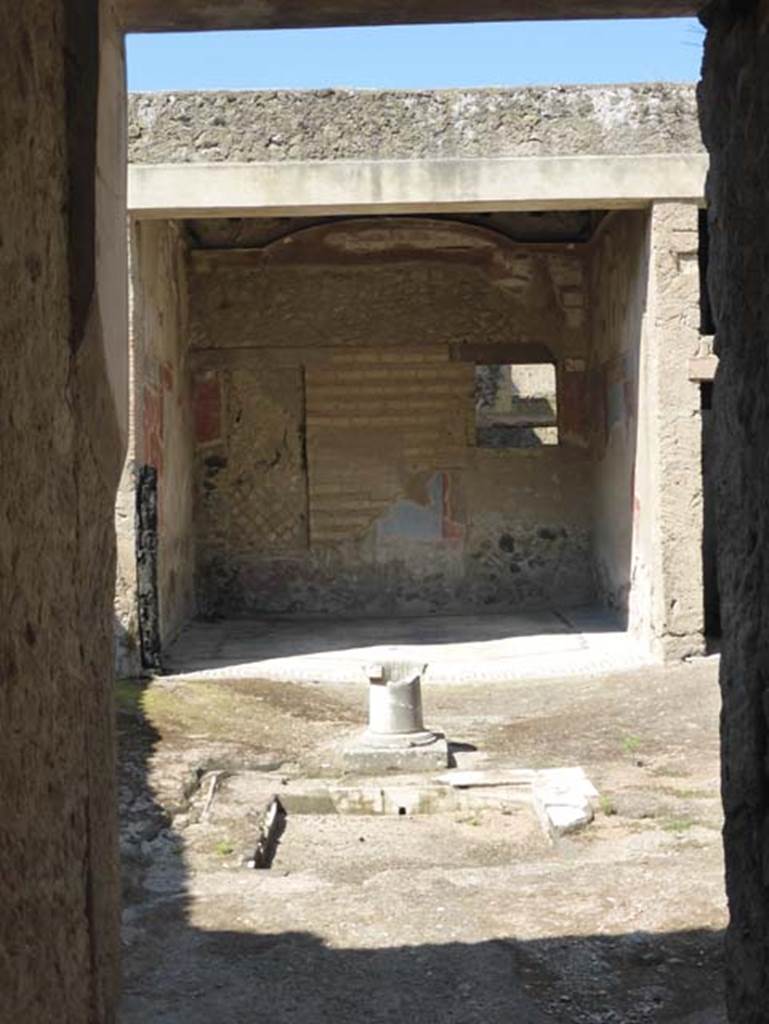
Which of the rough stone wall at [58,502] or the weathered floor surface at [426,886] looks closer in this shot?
the rough stone wall at [58,502]

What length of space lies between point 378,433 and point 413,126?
363 centimetres

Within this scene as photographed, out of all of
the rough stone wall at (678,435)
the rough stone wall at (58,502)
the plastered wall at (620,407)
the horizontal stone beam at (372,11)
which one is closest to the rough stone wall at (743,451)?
the horizontal stone beam at (372,11)

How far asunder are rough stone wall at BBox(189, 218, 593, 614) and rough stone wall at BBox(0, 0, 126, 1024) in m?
8.84

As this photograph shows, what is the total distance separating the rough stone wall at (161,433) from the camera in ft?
28.6

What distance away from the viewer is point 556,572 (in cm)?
1216

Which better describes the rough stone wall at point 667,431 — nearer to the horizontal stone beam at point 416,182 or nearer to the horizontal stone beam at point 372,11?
the horizontal stone beam at point 416,182

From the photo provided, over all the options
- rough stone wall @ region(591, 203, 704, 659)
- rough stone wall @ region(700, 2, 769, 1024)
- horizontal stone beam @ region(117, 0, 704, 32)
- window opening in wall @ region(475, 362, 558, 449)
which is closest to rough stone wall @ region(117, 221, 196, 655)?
window opening in wall @ region(475, 362, 558, 449)

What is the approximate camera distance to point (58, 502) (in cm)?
254

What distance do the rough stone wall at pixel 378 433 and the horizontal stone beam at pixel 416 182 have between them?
119 inches

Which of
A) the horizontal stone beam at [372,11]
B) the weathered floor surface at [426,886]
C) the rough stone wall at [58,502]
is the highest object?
the horizontal stone beam at [372,11]

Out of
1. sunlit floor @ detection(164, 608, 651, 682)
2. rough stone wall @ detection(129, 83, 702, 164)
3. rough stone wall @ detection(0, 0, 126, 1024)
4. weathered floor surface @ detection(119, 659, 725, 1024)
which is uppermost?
rough stone wall @ detection(129, 83, 702, 164)

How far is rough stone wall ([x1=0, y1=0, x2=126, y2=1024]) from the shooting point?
2.19 m

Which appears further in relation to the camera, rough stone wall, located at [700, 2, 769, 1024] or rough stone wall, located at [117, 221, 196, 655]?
rough stone wall, located at [117, 221, 196, 655]

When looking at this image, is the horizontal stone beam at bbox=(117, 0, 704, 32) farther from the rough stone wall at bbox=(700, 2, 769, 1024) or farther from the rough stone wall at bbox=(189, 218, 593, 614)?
the rough stone wall at bbox=(189, 218, 593, 614)
